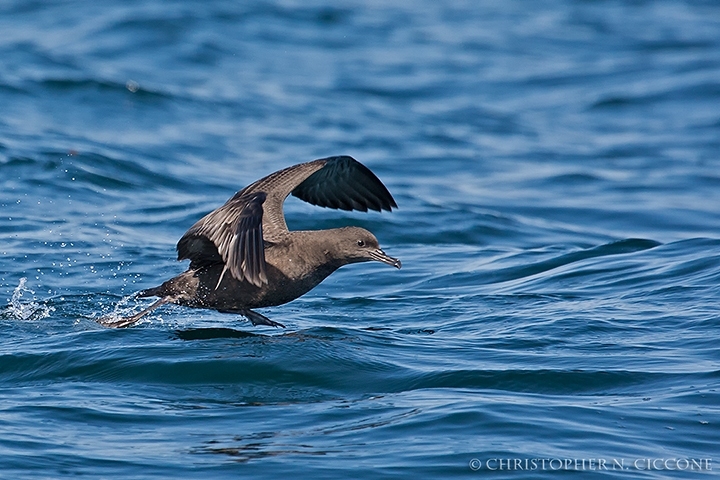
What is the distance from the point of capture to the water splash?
319 inches

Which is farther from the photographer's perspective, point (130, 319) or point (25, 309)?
point (25, 309)

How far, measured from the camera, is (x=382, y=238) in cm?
1171

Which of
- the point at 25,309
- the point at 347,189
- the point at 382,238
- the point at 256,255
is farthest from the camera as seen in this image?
the point at 382,238

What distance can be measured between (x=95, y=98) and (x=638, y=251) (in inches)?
336

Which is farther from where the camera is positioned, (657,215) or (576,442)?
(657,215)

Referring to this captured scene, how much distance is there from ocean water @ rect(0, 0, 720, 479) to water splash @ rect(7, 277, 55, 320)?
32 millimetres

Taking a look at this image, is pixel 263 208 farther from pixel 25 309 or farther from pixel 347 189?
pixel 25 309

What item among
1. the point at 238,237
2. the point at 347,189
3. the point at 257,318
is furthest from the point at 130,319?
the point at 347,189

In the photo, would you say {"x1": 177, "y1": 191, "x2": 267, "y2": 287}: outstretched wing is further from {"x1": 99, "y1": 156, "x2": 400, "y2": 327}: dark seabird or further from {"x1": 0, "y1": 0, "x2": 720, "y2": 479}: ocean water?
{"x1": 0, "y1": 0, "x2": 720, "y2": 479}: ocean water

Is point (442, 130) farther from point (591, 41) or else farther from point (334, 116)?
point (591, 41)

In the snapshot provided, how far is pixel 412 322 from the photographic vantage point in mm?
8422

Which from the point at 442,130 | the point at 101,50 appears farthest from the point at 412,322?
the point at 101,50

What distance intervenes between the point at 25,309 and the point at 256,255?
89.5 inches

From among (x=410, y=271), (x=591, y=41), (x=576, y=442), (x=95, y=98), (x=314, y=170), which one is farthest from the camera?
(x=591, y=41)
